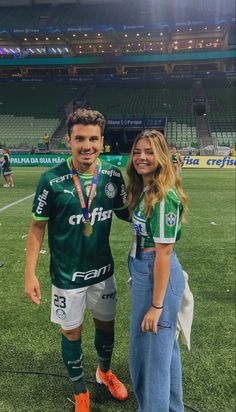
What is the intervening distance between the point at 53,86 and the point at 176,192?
163 feet

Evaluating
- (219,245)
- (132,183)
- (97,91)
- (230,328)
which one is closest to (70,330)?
(132,183)

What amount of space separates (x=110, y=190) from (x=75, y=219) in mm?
363

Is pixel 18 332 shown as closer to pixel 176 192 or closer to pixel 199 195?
pixel 176 192

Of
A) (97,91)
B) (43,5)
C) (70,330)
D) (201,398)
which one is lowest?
(201,398)

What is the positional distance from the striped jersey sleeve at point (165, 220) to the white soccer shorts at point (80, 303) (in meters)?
0.96

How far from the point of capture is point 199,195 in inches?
539

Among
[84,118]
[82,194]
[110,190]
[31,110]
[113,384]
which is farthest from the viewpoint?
[31,110]

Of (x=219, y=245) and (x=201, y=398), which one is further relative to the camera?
(x=219, y=245)

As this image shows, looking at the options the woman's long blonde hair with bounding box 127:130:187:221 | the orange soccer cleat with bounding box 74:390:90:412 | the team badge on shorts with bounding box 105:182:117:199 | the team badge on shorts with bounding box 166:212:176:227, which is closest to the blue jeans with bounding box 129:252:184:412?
the team badge on shorts with bounding box 166:212:176:227

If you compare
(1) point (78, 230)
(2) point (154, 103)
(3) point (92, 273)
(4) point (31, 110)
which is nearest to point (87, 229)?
(1) point (78, 230)

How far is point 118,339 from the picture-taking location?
398cm

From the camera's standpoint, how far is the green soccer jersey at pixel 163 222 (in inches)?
85.2

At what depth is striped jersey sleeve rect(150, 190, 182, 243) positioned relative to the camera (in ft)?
7.09

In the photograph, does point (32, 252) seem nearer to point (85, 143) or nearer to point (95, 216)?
point (95, 216)
